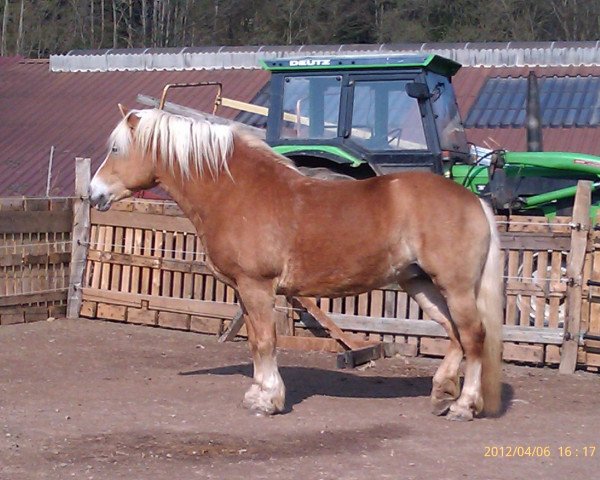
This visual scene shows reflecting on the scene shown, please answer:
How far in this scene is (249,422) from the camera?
693 centimetres

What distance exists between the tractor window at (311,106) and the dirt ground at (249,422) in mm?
2656

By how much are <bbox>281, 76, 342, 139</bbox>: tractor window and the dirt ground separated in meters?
2.66

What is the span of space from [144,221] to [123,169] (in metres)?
3.57

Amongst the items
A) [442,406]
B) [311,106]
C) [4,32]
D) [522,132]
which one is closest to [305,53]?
[522,132]

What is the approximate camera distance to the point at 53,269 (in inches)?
446

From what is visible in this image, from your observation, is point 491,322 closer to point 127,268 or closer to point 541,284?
point 541,284

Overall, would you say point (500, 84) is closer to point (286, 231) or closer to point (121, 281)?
point (121, 281)

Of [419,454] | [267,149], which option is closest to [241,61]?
[267,149]

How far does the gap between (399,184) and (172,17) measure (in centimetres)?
4082

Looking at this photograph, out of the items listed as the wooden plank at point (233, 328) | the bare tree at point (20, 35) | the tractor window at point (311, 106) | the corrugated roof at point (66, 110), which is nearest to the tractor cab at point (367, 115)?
the tractor window at point (311, 106)

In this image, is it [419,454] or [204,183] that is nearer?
[419,454]

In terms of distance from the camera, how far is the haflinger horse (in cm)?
706

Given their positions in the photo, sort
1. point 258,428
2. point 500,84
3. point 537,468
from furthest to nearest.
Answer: point 500,84
point 258,428
point 537,468
